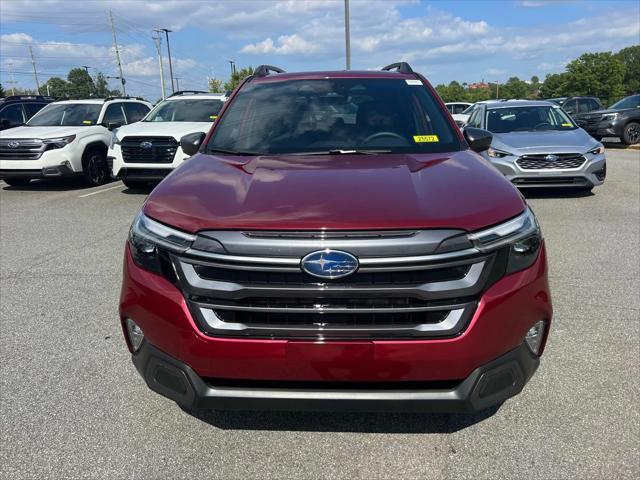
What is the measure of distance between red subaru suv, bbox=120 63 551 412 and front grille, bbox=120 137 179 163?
291 inches

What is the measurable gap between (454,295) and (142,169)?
8630 millimetres

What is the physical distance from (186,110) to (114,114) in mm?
2454

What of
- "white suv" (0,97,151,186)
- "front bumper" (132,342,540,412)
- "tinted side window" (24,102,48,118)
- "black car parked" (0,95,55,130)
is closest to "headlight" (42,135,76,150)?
"white suv" (0,97,151,186)

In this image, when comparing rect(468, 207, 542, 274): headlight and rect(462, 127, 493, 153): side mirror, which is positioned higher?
rect(462, 127, 493, 153): side mirror

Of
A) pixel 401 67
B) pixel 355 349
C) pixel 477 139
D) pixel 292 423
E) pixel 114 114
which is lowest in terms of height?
pixel 292 423

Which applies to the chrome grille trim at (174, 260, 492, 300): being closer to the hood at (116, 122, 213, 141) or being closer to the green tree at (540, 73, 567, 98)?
the hood at (116, 122, 213, 141)

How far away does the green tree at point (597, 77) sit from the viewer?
194ft

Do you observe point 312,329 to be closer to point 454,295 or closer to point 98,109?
point 454,295

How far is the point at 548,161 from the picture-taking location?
8453 millimetres

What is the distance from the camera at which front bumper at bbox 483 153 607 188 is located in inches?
334

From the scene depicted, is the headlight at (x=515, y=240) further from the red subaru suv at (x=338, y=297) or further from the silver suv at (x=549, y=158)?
the silver suv at (x=549, y=158)

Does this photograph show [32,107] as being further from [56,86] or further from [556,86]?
[56,86]

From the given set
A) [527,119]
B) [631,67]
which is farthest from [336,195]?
[631,67]

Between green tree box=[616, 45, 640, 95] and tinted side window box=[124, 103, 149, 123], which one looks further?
green tree box=[616, 45, 640, 95]
